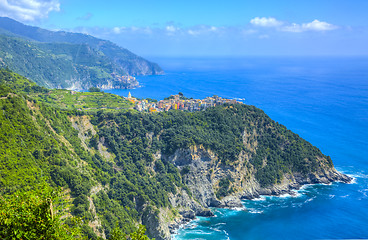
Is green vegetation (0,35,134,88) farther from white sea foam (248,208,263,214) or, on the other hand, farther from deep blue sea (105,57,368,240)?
white sea foam (248,208,263,214)

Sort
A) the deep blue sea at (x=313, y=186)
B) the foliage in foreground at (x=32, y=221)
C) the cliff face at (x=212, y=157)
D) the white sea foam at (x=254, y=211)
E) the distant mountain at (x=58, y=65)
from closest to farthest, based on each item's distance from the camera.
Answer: the foliage in foreground at (x=32, y=221) → the deep blue sea at (x=313, y=186) → the cliff face at (x=212, y=157) → the white sea foam at (x=254, y=211) → the distant mountain at (x=58, y=65)

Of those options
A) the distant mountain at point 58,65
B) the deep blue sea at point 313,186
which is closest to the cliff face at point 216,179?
the deep blue sea at point 313,186

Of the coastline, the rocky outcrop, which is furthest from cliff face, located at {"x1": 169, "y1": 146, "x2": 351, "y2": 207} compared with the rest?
the coastline

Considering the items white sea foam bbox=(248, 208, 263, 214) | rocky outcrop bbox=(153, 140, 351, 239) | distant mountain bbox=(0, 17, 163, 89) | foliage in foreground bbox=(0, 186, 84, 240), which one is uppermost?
distant mountain bbox=(0, 17, 163, 89)

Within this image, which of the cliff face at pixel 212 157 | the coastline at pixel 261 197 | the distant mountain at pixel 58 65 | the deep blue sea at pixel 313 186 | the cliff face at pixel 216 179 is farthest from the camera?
the distant mountain at pixel 58 65

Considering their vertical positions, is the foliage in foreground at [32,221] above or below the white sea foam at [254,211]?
above

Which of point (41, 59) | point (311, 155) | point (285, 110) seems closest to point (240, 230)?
point (311, 155)

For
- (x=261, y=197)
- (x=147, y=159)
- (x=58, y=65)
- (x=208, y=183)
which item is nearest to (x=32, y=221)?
(x=147, y=159)

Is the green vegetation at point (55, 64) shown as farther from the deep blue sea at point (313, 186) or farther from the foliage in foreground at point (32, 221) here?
the foliage in foreground at point (32, 221)

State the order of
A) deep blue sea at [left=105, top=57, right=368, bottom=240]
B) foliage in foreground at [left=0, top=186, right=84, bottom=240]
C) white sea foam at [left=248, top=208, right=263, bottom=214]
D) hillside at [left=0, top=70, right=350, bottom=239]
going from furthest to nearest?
white sea foam at [left=248, top=208, right=263, bottom=214] < deep blue sea at [left=105, top=57, right=368, bottom=240] < hillside at [left=0, top=70, right=350, bottom=239] < foliage in foreground at [left=0, top=186, right=84, bottom=240]
